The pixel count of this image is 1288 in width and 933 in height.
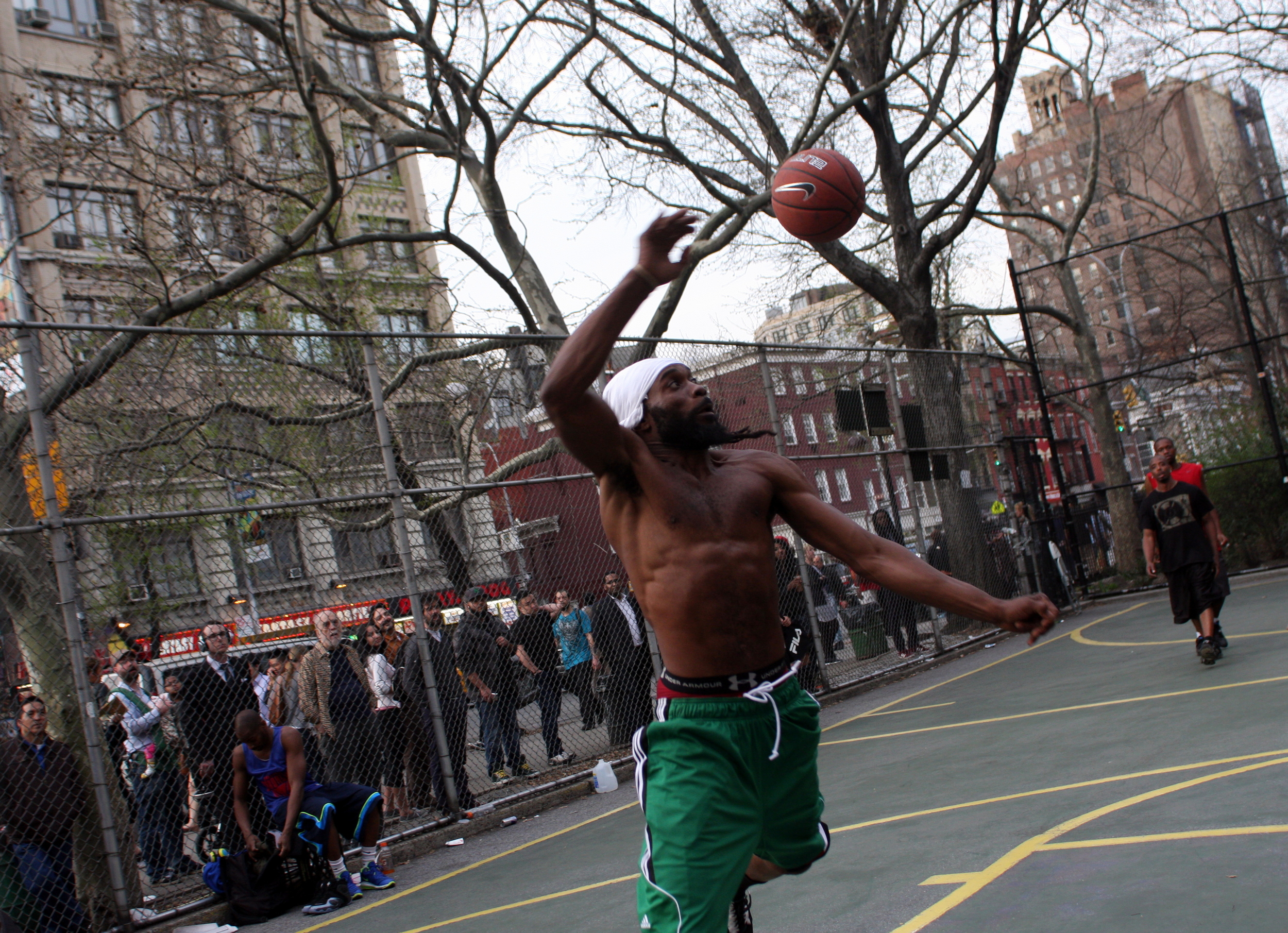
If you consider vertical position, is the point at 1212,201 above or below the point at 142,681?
above

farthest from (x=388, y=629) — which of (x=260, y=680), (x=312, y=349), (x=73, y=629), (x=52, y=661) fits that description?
(x=73, y=629)

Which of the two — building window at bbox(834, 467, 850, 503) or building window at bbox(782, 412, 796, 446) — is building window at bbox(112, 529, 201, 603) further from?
building window at bbox(834, 467, 850, 503)

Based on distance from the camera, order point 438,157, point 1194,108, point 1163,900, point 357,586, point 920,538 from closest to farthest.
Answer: point 1163,900 → point 357,586 → point 920,538 → point 438,157 → point 1194,108

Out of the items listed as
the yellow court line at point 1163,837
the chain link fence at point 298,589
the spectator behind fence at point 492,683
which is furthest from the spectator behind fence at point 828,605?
the yellow court line at point 1163,837

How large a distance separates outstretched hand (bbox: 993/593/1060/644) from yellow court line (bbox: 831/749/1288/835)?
121 inches

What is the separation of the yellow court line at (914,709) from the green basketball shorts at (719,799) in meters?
6.66

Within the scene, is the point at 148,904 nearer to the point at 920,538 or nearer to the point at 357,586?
the point at 357,586

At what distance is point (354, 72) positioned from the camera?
53.5 ft

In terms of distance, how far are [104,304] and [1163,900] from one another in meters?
16.0

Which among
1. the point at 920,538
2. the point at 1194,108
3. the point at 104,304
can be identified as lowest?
the point at 920,538

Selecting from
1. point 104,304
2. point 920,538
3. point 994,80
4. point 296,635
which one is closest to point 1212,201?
point 994,80

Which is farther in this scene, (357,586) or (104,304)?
(104,304)

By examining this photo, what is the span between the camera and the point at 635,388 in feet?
11.2

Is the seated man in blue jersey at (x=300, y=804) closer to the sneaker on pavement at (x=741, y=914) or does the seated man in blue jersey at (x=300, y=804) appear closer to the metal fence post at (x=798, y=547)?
the sneaker on pavement at (x=741, y=914)
